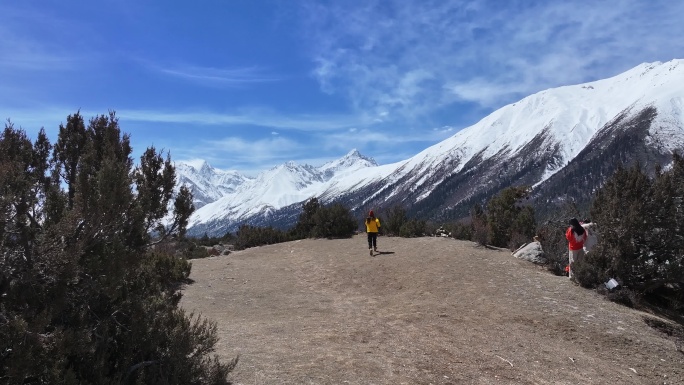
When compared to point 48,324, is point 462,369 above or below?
below

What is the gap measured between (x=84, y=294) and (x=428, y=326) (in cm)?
673

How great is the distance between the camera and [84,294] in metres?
5.15

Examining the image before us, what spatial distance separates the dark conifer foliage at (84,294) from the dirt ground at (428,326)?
1.40 meters

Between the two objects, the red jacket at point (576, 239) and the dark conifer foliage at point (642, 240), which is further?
the red jacket at point (576, 239)

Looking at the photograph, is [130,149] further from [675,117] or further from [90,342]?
[675,117]

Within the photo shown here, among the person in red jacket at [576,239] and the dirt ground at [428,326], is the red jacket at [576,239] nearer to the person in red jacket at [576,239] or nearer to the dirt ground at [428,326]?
the person in red jacket at [576,239]

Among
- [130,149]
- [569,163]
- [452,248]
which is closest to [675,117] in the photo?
[569,163]

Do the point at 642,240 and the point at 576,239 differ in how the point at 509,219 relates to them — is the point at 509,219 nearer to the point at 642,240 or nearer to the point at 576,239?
the point at 576,239

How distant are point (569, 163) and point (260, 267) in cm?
19077

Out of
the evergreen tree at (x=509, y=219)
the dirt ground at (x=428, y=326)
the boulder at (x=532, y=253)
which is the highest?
the evergreen tree at (x=509, y=219)

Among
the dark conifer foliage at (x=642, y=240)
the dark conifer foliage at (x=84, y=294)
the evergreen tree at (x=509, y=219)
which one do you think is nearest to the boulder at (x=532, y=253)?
the evergreen tree at (x=509, y=219)

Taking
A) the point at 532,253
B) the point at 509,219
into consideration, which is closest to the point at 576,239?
the point at 532,253

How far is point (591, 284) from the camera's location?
1277 cm

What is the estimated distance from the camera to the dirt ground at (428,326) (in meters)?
7.49
